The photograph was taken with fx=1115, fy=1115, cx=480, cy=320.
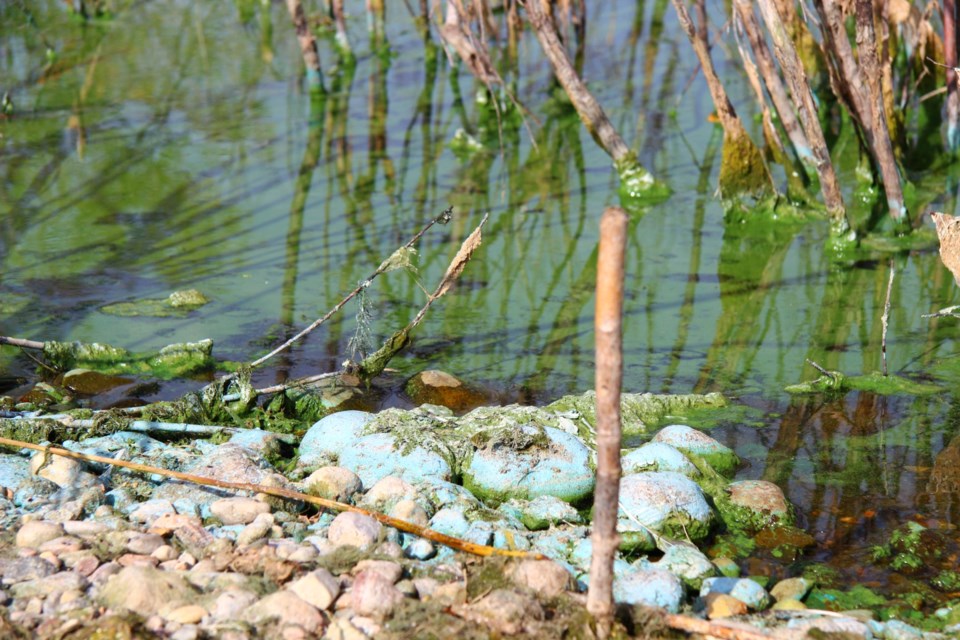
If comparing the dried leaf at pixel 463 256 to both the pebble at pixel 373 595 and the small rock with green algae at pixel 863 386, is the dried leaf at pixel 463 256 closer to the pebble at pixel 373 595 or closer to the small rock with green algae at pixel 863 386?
the pebble at pixel 373 595

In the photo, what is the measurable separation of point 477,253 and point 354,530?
3.10 meters

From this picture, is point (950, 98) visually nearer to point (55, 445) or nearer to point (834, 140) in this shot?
point (834, 140)

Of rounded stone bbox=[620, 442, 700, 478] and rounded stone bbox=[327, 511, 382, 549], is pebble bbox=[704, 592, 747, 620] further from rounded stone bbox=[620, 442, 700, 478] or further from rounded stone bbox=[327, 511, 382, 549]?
rounded stone bbox=[327, 511, 382, 549]

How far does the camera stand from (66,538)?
307 centimetres

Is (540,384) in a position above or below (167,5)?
below

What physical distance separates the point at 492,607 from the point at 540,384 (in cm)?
204

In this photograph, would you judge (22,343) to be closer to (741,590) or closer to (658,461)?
(658,461)

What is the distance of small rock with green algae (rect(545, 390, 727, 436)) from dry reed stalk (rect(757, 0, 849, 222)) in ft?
6.80

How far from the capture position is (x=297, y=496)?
3234 millimetres

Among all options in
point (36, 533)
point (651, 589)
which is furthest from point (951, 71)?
point (36, 533)

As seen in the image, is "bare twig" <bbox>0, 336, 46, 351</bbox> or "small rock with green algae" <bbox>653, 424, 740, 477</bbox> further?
"bare twig" <bbox>0, 336, 46, 351</bbox>

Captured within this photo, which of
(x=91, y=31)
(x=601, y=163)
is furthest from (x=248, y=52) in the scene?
(x=601, y=163)

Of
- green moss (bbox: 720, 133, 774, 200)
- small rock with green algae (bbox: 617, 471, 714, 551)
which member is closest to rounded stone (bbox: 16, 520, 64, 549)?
small rock with green algae (bbox: 617, 471, 714, 551)

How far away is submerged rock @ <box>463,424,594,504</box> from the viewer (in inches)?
141
